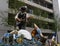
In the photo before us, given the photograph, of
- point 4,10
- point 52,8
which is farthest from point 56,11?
point 4,10

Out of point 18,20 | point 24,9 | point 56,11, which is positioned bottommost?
point 56,11

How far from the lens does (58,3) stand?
30.6m

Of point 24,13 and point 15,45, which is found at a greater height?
point 24,13

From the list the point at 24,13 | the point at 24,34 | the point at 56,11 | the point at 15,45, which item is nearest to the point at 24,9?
the point at 24,13

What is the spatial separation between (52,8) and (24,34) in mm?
26025

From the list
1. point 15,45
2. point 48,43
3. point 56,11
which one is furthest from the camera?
point 56,11

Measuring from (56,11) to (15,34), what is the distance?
25.6 m

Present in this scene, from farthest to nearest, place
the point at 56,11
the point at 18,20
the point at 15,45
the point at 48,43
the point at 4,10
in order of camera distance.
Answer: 1. the point at 56,11
2. the point at 4,10
3. the point at 48,43
4. the point at 18,20
5. the point at 15,45

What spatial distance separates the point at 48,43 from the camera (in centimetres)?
525

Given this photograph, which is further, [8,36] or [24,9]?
[24,9]

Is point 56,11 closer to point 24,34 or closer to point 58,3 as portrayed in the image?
point 58,3

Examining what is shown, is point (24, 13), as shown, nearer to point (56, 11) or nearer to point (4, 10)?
point (4, 10)

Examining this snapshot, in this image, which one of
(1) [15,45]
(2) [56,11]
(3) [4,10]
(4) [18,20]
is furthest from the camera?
(2) [56,11]

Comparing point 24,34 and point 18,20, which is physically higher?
point 18,20
